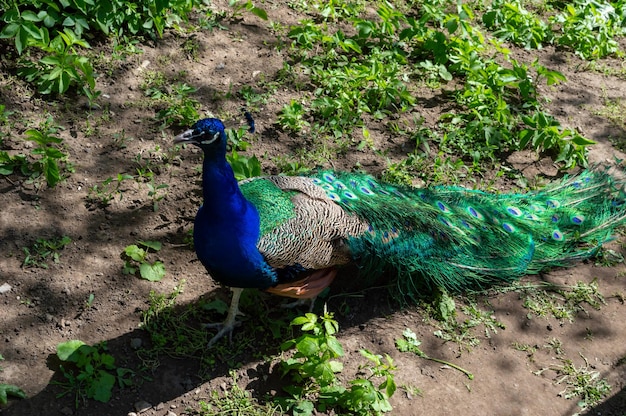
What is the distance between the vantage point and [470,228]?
319cm

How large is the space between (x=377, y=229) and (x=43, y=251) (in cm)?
158

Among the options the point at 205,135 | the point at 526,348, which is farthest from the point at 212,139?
the point at 526,348

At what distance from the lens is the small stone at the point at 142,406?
8.68ft

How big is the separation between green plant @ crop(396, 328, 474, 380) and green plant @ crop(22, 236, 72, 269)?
1663 millimetres

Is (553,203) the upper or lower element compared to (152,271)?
upper

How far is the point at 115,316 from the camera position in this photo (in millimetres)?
2957

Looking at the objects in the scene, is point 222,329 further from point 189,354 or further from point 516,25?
point 516,25

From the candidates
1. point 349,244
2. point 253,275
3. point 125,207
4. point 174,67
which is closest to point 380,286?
point 349,244

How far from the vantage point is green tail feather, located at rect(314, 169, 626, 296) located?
303 cm

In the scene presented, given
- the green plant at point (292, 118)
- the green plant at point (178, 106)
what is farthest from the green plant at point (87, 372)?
the green plant at point (292, 118)

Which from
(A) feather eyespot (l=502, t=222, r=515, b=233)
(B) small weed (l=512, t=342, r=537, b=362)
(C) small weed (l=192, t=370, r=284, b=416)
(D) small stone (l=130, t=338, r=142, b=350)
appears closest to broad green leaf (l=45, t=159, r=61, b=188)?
(D) small stone (l=130, t=338, r=142, b=350)

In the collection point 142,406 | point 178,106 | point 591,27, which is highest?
point 591,27

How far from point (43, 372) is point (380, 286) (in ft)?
5.16

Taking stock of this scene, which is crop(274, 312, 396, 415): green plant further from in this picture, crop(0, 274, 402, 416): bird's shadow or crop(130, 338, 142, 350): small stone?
crop(130, 338, 142, 350): small stone
